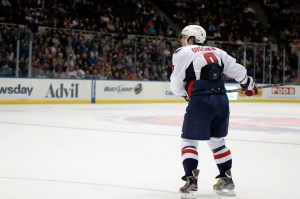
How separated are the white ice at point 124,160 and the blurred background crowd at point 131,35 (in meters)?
5.50

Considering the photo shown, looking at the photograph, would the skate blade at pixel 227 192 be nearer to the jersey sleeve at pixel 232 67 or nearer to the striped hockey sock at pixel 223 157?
the striped hockey sock at pixel 223 157

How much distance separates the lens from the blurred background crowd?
1677cm

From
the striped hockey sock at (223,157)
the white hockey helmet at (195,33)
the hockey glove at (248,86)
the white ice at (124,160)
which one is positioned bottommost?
the white ice at (124,160)

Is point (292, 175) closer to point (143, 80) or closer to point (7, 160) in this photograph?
point (7, 160)

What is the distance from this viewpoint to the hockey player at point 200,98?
452cm

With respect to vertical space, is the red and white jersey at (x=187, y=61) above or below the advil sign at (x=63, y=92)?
above

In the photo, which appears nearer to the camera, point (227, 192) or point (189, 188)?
point (189, 188)

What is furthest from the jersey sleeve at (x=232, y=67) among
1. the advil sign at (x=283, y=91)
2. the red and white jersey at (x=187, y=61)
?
the advil sign at (x=283, y=91)

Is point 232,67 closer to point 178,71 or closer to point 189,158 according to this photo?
point 178,71

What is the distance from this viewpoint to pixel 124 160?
638 cm

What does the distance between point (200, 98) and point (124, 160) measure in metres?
2.02

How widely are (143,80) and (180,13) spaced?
8.10 m

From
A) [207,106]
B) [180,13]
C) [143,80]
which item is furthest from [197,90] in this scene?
[180,13]

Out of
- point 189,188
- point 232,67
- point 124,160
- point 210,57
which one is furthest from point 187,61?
point 124,160
